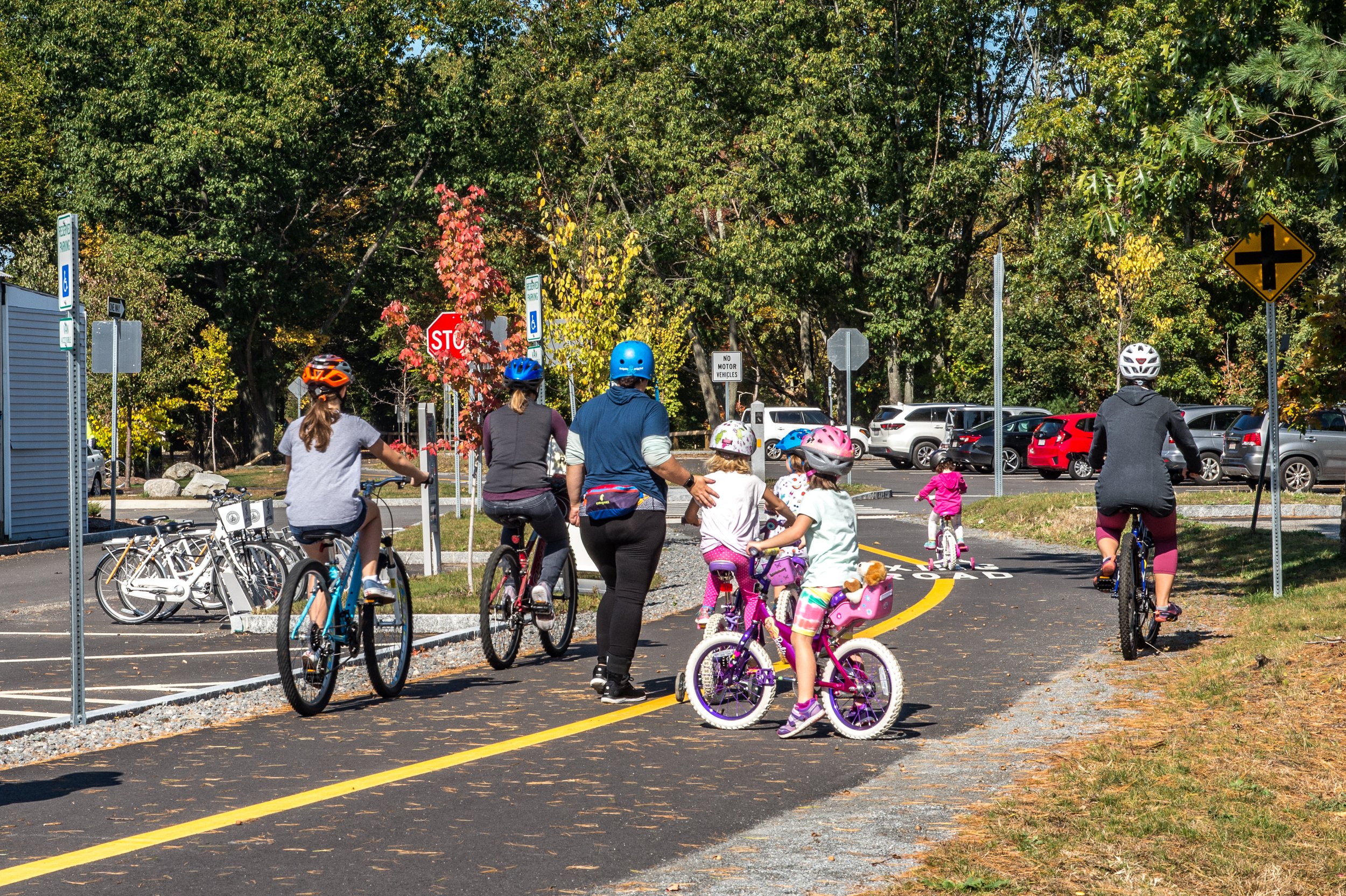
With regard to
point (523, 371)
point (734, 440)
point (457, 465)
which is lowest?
point (457, 465)

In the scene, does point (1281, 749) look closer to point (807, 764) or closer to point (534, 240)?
point (807, 764)

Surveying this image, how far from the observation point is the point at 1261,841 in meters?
5.29

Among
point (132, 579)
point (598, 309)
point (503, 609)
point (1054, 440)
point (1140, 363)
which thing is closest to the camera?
point (503, 609)

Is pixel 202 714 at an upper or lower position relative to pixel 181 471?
lower

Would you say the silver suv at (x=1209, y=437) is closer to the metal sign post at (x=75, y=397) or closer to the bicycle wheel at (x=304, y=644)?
the bicycle wheel at (x=304, y=644)

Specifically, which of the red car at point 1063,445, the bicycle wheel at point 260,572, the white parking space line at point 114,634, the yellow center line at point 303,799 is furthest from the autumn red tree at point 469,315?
the red car at point 1063,445

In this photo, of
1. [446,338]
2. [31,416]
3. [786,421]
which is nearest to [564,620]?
[446,338]

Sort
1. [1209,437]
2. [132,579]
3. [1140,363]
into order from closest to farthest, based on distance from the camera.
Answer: [1140,363] → [132,579] → [1209,437]

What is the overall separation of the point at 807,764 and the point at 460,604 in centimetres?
642

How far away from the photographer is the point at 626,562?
8.52m

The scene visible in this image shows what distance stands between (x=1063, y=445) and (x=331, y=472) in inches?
1231

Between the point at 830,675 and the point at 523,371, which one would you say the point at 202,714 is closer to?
the point at 523,371

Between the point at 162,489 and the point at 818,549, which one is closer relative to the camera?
the point at 818,549

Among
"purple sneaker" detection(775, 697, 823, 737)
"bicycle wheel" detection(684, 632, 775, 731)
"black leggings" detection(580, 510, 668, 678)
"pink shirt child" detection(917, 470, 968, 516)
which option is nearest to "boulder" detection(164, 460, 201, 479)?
"pink shirt child" detection(917, 470, 968, 516)
